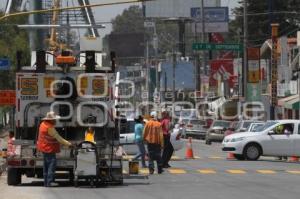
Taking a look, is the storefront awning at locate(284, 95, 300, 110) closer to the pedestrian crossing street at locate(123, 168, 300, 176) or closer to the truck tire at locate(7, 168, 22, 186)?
the pedestrian crossing street at locate(123, 168, 300, 176)

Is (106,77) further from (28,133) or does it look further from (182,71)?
(182,71)

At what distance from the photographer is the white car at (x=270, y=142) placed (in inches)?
1353

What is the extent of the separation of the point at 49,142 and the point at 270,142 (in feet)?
52.3

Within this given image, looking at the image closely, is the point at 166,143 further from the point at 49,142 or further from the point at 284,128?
the point at 49,142

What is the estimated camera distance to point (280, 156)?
3519 centimetres

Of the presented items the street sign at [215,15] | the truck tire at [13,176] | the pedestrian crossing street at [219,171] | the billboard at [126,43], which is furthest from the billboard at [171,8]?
the truck tire at [13,176]

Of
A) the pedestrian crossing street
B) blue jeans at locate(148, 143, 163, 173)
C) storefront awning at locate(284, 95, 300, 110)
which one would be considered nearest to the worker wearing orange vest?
blue jeans at locate(148, 143, 163, 173)

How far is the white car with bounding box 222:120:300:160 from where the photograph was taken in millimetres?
34375

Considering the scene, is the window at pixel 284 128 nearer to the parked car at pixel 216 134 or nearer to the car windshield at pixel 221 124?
the parked car at pixel 216 134

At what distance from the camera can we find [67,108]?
2175 cm

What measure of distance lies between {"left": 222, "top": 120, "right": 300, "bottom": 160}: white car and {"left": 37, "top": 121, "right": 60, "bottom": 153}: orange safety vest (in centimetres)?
1555

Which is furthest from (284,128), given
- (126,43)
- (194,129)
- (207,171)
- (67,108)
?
(126,43)

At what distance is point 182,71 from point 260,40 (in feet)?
74.6

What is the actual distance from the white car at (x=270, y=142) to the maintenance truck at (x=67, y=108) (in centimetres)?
1380
